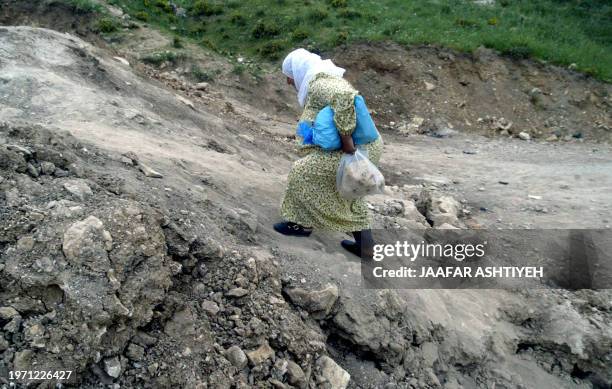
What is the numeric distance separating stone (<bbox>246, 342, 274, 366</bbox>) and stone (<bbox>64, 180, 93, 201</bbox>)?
1.26m

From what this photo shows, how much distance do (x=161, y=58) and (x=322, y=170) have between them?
736 cm

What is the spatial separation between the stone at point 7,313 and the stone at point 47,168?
1009mm

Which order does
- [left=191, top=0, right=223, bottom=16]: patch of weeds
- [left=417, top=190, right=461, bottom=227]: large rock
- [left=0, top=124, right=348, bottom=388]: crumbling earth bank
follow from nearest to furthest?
[left=0, top=124, right=348, bottom=388]: crumbling earth bank < [left=417, top=190, right=461, bottom=227]: large rock < [left=191, top=0, right=223, bottom=16]: patch of weeds

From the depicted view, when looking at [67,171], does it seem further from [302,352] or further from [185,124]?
[185,124]

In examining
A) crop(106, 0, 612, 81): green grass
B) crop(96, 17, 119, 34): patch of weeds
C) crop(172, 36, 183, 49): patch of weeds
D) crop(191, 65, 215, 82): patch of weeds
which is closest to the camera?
crop(191, 65, 215, 82): patch of weeds

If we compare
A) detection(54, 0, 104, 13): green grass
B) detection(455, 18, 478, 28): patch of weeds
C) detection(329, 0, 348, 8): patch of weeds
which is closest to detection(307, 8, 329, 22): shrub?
detection(329, 0, 348, 8): patch of weeds

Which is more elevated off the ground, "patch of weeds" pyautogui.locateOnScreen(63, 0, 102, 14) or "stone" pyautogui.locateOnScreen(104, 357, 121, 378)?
"stone" pyautogui.locateOnScreen(104, 357, 121, 378)

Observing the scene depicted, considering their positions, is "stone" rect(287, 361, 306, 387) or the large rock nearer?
"stone" rect(287, 361, 306, 387)

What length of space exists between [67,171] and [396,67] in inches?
373

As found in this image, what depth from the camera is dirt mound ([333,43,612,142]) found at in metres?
10.7

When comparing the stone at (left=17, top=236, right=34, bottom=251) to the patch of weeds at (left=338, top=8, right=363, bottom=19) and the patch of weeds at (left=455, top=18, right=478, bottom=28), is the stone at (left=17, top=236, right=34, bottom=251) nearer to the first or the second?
the patch of weeds at (left=338, top=8, right=363, bottom=19)

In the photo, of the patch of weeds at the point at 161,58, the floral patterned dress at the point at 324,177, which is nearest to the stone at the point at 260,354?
the floral patterned dress at the point at 324,177

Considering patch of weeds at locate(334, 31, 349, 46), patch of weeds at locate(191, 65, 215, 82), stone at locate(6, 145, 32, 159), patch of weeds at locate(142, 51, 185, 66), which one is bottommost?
patch of weeds at locate(191, 65, 215, 82)

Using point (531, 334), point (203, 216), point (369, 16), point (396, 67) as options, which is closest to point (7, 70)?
point (203, 216)
